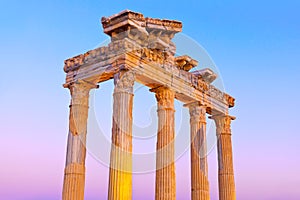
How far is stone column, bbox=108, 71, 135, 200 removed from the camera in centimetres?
2439

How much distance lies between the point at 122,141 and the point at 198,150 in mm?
10424

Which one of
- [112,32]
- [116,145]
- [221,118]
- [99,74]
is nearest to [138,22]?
[112,32]

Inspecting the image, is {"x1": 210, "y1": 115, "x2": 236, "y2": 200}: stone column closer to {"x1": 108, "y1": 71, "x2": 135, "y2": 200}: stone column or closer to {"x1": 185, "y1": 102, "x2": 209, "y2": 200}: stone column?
{"x1": 185, "y1": 102, "x2": 209, "y2": 200}: stone column

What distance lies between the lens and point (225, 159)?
37094mm

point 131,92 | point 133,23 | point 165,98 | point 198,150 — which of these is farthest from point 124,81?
point 198,150

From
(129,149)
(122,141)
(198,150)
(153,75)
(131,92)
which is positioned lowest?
(129,149)

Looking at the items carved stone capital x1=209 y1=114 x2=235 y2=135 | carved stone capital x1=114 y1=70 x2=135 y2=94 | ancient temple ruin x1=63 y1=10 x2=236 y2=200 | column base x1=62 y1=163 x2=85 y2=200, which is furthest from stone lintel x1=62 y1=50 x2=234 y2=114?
column base x1=62 y1=163 x2=85 y2=200

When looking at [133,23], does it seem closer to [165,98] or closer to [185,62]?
[165,98]

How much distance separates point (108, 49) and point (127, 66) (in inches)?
96.7

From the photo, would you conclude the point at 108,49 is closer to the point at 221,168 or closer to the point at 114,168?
the point at 114,168

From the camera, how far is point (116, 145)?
25172 millimetres

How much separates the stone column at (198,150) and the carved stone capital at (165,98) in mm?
4367

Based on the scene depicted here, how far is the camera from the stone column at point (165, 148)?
27.9 m

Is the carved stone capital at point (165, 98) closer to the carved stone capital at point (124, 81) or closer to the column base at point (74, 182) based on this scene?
the carved stone capital at point (124, 81)
